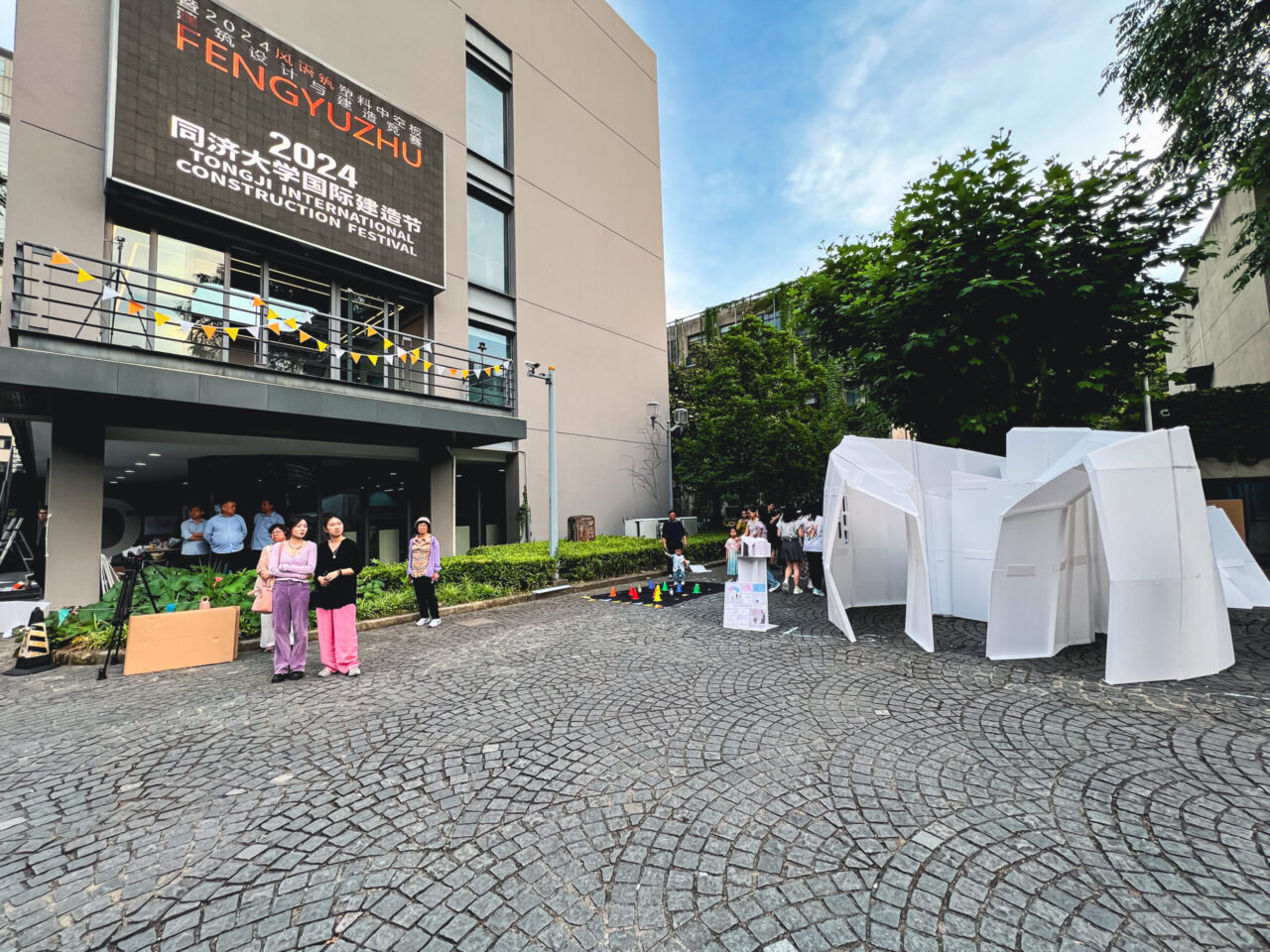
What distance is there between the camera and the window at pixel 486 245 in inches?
616

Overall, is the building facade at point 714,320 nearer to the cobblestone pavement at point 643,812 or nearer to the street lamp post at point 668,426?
the street lamp post at point 668,426

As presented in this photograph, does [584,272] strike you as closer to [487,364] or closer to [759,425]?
[487,364]

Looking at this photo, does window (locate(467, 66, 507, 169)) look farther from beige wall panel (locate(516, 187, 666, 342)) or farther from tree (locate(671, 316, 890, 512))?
tree (locate(671, 316, 890, 512))

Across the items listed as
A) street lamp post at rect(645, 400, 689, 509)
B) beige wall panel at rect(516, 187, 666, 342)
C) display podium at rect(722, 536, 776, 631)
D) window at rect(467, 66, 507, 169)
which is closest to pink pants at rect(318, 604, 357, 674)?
display podium at rect(722, 536, 776, 631)

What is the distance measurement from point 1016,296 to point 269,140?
14.8 meters

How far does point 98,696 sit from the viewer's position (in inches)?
225

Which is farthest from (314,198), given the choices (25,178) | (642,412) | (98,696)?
(642,412)

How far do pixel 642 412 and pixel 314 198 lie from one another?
11.7 m

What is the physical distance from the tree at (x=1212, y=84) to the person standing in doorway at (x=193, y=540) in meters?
20.2

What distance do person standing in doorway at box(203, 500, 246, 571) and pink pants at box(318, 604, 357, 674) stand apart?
6201mm

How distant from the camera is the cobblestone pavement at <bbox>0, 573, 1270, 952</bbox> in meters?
2.48

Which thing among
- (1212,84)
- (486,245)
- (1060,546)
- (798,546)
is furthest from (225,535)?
(1212,84)

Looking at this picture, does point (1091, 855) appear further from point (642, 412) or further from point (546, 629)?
point (642, 412)

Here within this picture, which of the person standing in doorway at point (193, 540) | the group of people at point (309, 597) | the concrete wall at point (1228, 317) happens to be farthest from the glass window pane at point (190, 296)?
the concrete wall at point (1228, 317)
